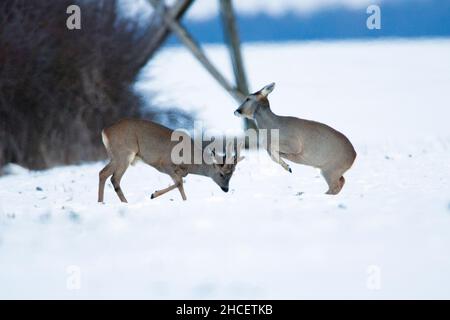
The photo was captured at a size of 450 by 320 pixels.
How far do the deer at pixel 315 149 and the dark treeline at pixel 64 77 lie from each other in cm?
484

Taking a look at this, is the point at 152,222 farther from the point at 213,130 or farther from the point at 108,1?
the point at 213,130

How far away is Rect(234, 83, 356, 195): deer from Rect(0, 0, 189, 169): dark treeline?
484 centimetres

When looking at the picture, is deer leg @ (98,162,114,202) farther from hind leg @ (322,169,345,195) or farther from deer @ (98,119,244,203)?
hind leg @ (322,169,345,195)

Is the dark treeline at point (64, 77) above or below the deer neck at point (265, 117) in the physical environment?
above

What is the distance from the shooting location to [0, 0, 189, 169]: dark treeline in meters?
15.1

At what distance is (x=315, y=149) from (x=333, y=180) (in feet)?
1.30

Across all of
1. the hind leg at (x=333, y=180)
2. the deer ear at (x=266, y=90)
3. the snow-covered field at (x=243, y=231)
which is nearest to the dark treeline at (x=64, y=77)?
the snow-covered field at (x=243, y=231)

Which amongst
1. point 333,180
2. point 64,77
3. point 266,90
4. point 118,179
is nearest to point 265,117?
point 266,90

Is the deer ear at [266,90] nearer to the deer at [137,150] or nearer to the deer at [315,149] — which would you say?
the deer at [315,149]

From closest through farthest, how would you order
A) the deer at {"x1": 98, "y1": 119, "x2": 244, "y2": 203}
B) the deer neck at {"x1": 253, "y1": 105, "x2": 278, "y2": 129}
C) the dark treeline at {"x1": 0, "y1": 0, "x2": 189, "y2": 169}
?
the deer at {"x1": 98, "y1": 119, "x2": 244, "y2": 203} < the deer neck at {"x1": 253, "y1": 105, "x2": 278, "y2": 129} < the dark treeline at {"x1": 0, "y1": 0, "x2": 189, "y2": 169}

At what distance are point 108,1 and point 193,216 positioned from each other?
8.57m

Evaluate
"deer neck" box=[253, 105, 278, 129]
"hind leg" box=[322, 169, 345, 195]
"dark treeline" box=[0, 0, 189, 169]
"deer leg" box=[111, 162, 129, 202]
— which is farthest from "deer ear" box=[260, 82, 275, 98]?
"dark treeline" box=[0, 0, 189, 169]

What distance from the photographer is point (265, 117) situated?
12.1 meters

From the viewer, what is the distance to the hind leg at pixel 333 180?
37.7 feet
